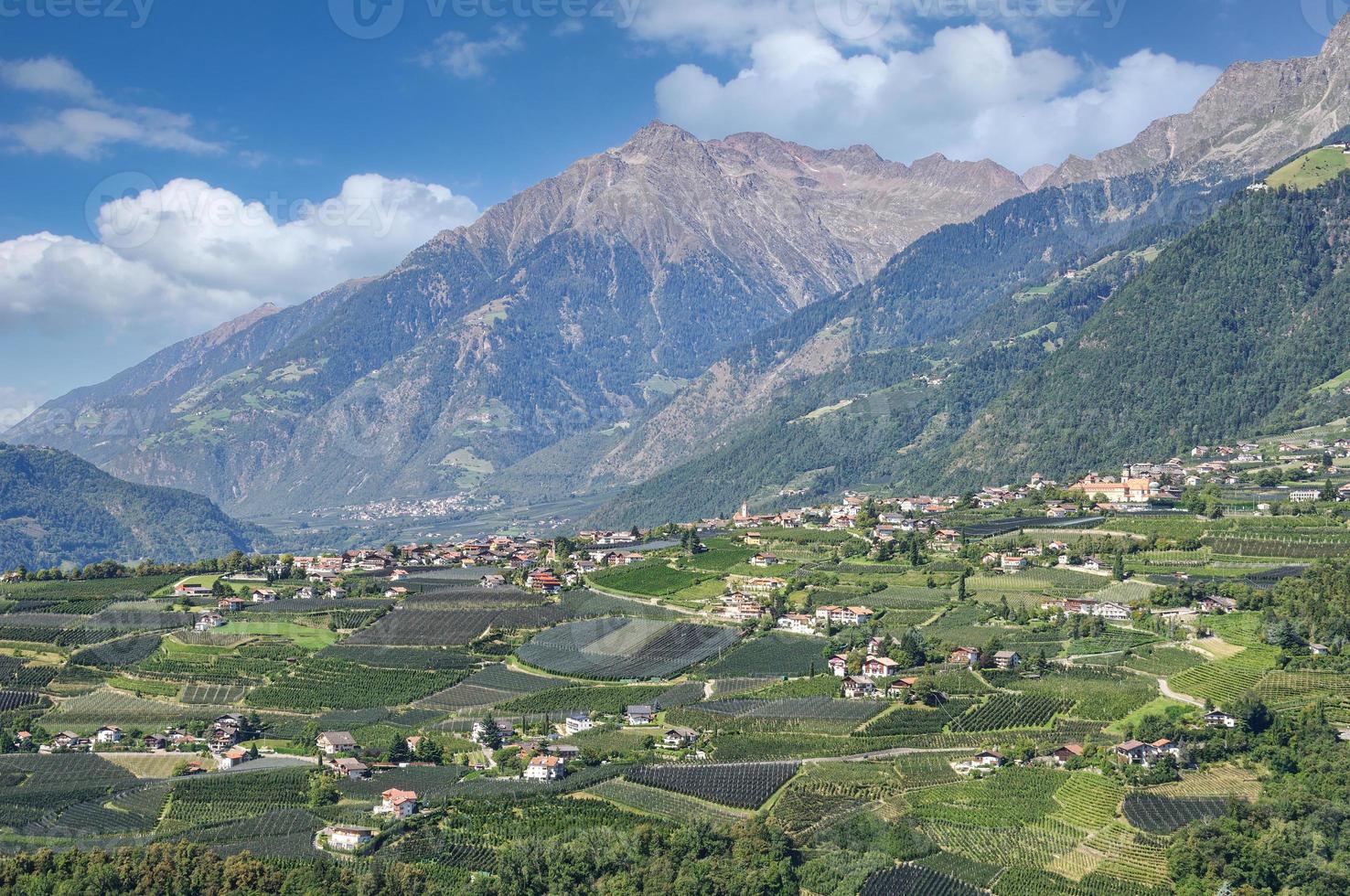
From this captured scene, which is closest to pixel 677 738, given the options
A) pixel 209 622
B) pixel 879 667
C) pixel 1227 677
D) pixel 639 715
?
pixel 639 715

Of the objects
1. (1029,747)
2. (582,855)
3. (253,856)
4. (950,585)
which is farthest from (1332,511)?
(253,856)

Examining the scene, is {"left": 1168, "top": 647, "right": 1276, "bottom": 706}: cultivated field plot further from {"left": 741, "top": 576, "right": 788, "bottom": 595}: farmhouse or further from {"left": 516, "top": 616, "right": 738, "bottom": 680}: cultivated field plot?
{"left": 741, "top": 576, "right": 788, "bottom": 595}: farmhouse

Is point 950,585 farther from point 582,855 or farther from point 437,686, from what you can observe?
point 582,855

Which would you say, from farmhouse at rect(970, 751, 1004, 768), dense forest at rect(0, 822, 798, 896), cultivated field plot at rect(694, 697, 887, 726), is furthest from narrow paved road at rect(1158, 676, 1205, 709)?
dense forest at rect(0, 822, 798, 896)

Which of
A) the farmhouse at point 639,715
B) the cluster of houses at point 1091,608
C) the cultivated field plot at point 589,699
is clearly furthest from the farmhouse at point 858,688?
the cluster of houses at point 1091,608

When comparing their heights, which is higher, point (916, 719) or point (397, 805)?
point (397, 805)

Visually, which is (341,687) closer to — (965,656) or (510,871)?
(510,871)

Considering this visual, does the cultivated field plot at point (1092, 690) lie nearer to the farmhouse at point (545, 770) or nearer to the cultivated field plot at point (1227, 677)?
the cultivated field plot at point (1227, 677)
